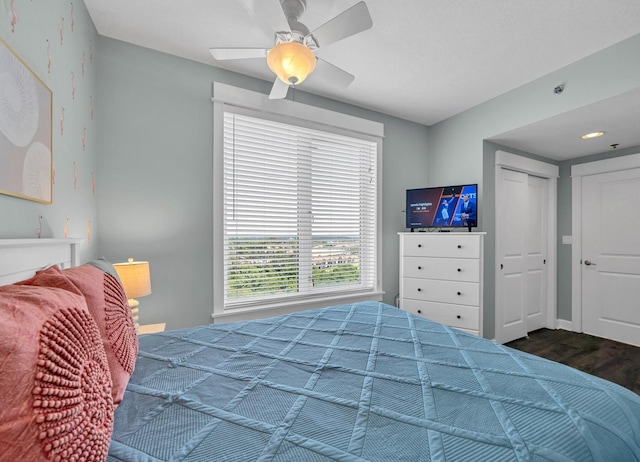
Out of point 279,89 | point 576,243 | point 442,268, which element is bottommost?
point 442,268

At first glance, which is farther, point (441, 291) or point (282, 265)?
point (441, 291)

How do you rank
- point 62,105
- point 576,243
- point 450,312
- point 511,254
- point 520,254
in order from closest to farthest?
point 62,105
point 450,312
point 511,254
point 520,254
point 576,243

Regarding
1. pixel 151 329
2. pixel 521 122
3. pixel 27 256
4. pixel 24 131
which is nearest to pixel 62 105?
pixel 24 131

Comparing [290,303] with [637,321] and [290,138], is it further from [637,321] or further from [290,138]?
[637,321]

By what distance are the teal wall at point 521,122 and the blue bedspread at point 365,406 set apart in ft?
7.25

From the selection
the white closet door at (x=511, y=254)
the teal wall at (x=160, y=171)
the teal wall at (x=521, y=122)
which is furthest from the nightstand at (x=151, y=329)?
the white closet door at (x=511, y=254)

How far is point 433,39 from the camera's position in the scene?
79.0 inches

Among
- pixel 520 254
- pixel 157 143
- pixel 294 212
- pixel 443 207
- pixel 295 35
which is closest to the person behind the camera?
pixel 295 35

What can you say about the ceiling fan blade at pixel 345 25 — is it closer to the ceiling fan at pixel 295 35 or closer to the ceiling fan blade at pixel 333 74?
the ceiling fan at pixel 295 35

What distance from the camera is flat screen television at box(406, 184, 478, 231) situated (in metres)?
2.83

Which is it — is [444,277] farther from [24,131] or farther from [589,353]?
[24,131]

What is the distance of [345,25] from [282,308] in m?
2.25

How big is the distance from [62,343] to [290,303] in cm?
217

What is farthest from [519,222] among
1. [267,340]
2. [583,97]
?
[267,340]
